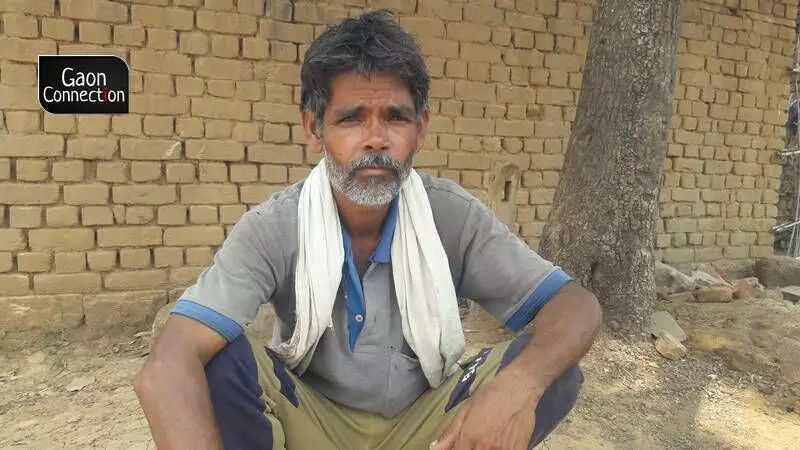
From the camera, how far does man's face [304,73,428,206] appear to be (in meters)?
1.71

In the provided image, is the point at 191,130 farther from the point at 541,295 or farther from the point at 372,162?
the point at 541,295

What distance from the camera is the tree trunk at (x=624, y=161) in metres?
3.56

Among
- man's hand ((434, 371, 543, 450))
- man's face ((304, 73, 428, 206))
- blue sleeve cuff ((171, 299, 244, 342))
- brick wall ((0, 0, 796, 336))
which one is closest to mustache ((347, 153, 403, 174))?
man's face ((304, 73, 428, 206))

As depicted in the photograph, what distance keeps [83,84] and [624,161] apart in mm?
3256

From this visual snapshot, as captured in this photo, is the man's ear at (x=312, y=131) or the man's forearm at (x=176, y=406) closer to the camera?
the man's forearm at (x=176, y=406)

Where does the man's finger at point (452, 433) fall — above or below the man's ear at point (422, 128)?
below

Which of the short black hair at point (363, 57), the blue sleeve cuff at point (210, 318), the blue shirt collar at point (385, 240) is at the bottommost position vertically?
the blue sleeve cuff at point (210, 318)

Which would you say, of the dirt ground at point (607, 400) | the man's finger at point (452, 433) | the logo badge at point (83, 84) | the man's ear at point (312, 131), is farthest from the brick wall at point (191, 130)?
the man's finger at point (452, 433)

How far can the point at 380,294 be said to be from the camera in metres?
1.78

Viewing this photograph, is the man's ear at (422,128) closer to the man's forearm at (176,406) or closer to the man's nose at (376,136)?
the man's nose at (376,136)

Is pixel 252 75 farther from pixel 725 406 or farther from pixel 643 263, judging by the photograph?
pixel 725 406

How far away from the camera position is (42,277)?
3.62 m

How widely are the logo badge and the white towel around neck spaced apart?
7.84 feet

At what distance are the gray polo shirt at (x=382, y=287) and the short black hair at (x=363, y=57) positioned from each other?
0.32m
